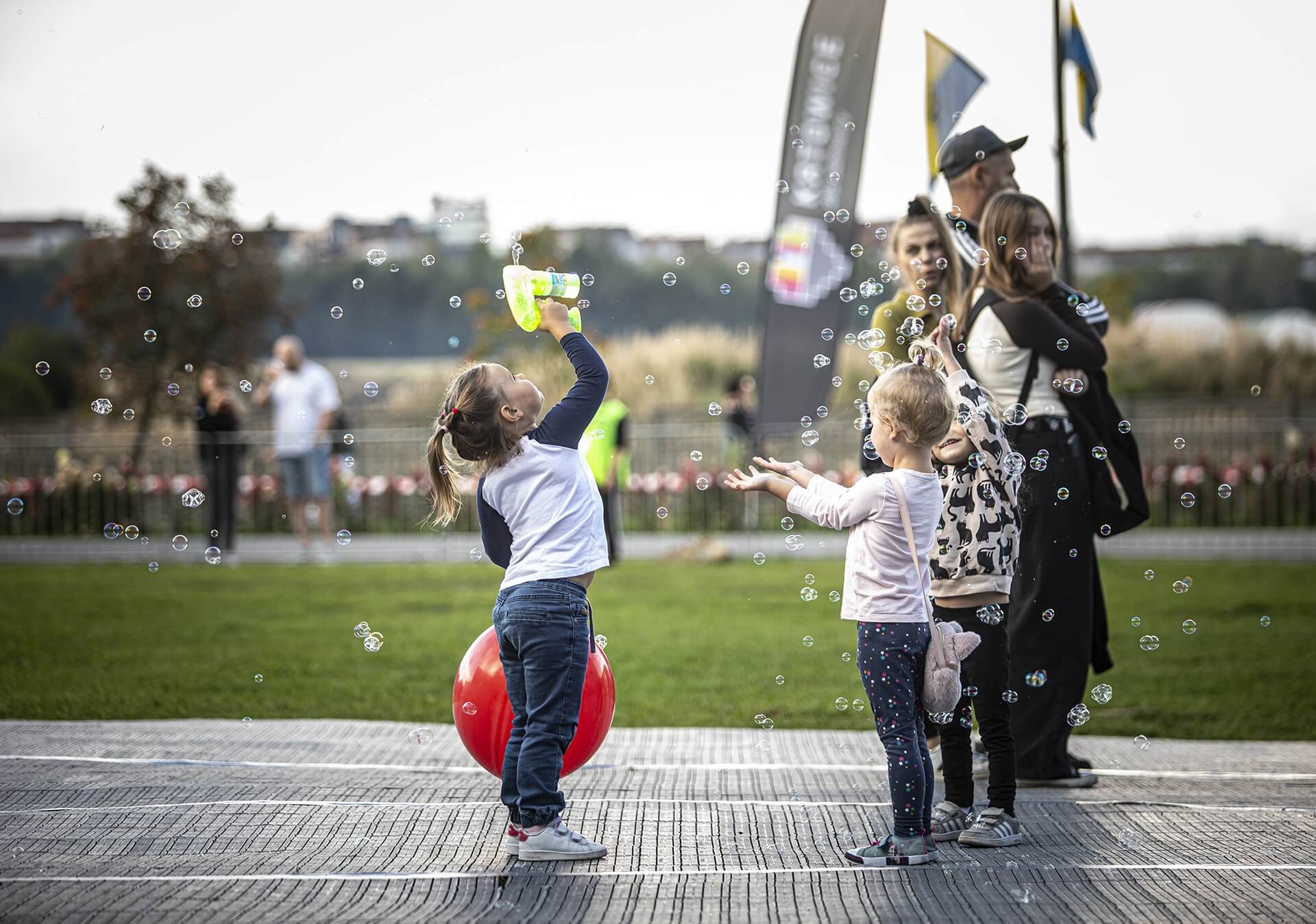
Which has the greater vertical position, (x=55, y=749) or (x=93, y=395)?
(x=93, y=395)

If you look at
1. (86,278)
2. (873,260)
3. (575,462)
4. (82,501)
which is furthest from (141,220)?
(575,462)

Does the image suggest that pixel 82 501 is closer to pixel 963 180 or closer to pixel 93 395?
pixel 93 395

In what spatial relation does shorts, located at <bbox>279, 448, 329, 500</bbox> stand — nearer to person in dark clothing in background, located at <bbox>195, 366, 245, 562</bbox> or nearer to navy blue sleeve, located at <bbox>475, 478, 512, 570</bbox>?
person in dark clothing in background, located at <bbox>195, 366, 245, 562</bbox>

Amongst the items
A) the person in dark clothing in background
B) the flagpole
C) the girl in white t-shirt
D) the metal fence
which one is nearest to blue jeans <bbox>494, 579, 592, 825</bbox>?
the girl in white t-shirt

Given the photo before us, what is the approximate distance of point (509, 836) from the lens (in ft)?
12.4

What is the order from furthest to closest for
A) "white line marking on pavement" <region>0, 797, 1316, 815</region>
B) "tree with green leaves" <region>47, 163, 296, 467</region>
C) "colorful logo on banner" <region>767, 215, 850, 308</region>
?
"tree with green leaves" <region>47, 163, 296, 467</region>, "colorful logo on banner" <region>767, 215, 850, 308</region>, "white line marking on pavement" <region>0, 797, 1316, 815</region>

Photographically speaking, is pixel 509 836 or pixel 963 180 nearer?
pixel 509 836

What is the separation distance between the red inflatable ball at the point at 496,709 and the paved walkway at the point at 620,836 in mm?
225

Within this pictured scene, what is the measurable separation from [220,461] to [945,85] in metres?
9.95

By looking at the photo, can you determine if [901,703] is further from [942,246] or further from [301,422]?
[301,422]

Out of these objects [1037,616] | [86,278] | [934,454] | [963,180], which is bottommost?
A: [1037,616]

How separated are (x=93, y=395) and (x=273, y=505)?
35.6ft

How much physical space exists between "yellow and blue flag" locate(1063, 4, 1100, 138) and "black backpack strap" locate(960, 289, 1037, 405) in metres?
2.04

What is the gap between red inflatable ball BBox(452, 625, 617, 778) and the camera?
401cm
